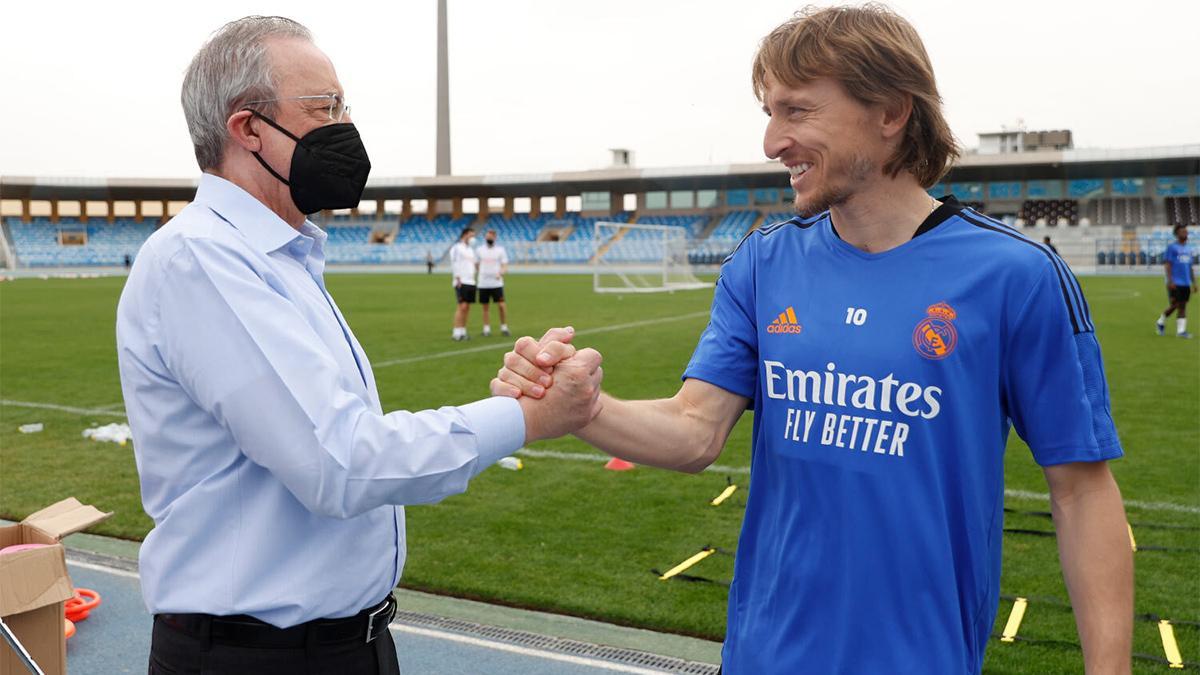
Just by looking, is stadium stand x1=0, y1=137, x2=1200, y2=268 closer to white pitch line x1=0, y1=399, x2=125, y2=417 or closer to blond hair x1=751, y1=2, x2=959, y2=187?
white pitch line x1=0, y1=399, x2=125, y2=417

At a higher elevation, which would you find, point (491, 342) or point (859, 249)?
point (859, 249)

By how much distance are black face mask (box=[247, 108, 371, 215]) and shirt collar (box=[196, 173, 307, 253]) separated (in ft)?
A: 0.40

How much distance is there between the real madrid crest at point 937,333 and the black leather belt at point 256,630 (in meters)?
1.36

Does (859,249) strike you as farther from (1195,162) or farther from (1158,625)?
(1195,162)

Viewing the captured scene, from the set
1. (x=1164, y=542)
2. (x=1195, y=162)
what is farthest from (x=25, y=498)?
(x=1195, y=162)

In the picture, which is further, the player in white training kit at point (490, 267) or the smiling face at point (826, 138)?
the player in white training kit at point (490, 267)

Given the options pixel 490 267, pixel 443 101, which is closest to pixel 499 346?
pixel 490 267

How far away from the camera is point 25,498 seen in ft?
22.0

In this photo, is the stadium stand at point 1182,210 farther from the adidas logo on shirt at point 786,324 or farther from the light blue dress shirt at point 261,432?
the light blue dress shirt at point 261,432

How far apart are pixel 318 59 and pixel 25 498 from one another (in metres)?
5.87

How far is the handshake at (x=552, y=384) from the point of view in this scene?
2092 mm

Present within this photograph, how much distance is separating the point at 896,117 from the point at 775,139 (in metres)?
0.25

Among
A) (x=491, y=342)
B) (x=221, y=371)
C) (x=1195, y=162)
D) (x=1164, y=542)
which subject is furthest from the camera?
(x=1195, y=162)

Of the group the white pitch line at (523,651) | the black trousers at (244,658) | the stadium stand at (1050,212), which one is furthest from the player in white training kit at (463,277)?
the stadium stand at (1050,212)
